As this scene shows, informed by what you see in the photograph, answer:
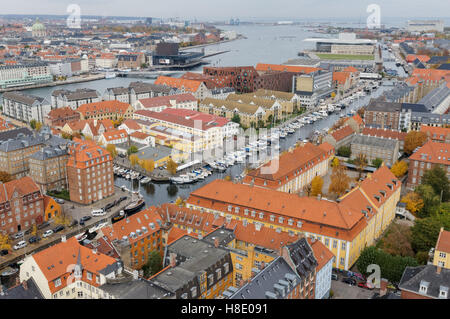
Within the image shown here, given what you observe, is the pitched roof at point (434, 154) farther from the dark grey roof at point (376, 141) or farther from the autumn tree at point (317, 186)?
the autumn tree at point (317, 186)

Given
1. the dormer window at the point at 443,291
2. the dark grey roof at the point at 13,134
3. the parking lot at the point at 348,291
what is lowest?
the parking lot at the point at 348,291

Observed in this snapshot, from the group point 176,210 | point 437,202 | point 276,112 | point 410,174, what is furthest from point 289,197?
point 276,112

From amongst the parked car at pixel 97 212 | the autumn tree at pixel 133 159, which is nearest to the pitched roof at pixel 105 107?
the autumn tree at pixel 133 159

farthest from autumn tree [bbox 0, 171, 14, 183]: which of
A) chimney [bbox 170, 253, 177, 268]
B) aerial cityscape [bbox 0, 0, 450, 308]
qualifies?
chimney [bbox 170, 253, 177, 268]

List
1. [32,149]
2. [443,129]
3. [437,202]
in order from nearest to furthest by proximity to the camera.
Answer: [437,202] < [32,149] < [443,129]

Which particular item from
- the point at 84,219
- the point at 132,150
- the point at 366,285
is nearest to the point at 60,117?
the point at 132,150

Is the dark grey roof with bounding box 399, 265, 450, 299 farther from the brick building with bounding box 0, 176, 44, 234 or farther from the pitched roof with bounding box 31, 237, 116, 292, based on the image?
the brick building with bounding box 0, 176, 44, 234
